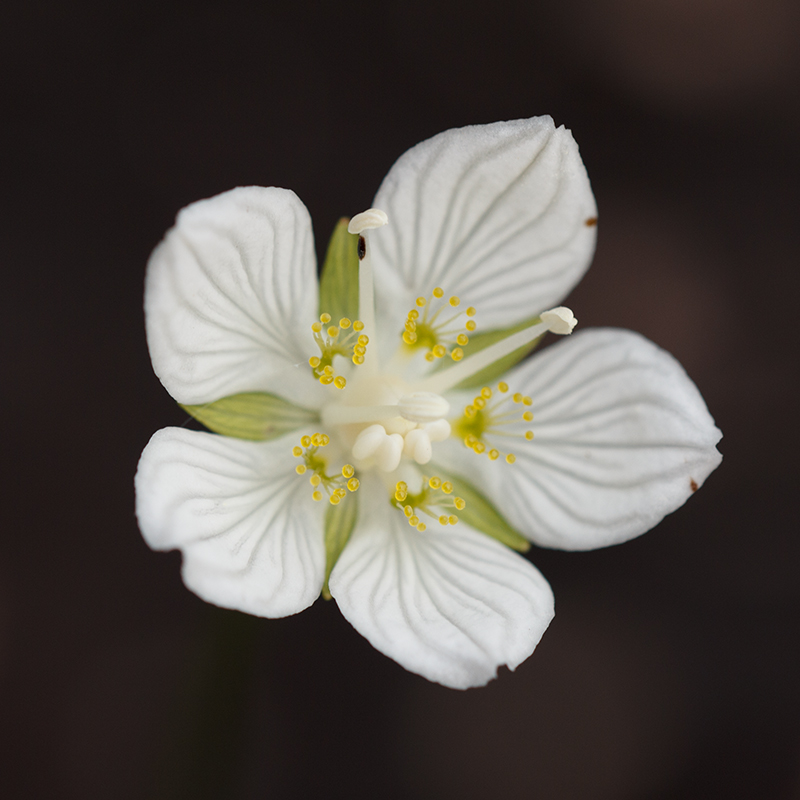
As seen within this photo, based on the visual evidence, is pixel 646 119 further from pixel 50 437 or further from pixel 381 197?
pixel 50 437

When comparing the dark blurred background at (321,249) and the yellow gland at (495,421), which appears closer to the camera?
the yellow gland at (495,421)

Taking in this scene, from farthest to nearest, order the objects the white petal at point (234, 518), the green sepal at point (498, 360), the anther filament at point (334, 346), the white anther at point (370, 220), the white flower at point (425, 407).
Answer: the green sepal at point (498, 360)
the anther filament at point (334, 346)
the white anther at point (370, 220)
the white flower at point (425, 407)
the white petal at point (234, 518)

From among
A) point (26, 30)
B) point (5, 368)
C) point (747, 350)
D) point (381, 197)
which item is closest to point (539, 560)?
point (747, 350)

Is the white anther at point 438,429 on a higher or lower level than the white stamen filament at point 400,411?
lower

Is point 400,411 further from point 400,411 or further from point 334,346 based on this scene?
point 334,346

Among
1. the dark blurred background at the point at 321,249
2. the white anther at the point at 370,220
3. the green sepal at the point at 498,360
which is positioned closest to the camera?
the white anther at the point at 370,220

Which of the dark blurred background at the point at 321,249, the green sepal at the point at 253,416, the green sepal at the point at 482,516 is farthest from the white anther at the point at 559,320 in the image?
the dark blurred background at the point at 321,249

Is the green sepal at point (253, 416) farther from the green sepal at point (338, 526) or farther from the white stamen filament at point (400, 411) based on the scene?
the green sepal at point (338, 526)
